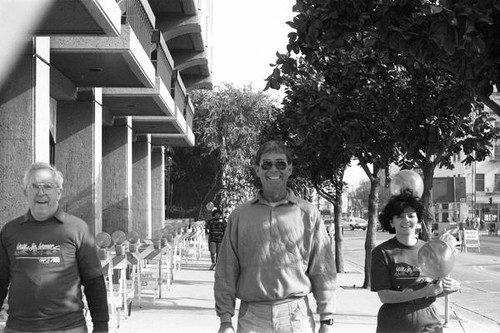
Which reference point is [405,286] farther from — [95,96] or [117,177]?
[117,177]

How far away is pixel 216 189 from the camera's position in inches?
2051

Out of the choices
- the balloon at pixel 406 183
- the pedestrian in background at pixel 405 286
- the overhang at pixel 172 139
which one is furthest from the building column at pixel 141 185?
the pedestrian in background at pixel 405 286

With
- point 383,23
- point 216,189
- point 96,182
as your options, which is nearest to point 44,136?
point 96,182

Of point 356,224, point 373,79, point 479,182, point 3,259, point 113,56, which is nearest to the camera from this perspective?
point 3,259

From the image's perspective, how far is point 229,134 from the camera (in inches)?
1922

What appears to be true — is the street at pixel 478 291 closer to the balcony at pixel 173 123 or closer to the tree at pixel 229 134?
the balcony at pixel 173 123

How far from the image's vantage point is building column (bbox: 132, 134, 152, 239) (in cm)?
2970

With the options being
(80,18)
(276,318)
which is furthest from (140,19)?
(276,318)

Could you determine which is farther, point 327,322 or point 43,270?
point 327,322

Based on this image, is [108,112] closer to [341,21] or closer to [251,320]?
[341,21]

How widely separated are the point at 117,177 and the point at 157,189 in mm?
12599

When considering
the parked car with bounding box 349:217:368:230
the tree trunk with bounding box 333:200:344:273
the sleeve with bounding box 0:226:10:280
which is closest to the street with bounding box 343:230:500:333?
the tree trunk with bounding box 333:200:344:273

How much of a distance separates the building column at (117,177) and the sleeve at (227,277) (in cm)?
1916

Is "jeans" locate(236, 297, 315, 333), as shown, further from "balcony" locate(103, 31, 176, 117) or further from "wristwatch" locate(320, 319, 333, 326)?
"balcony" locate(103, 31, 176, 117)
